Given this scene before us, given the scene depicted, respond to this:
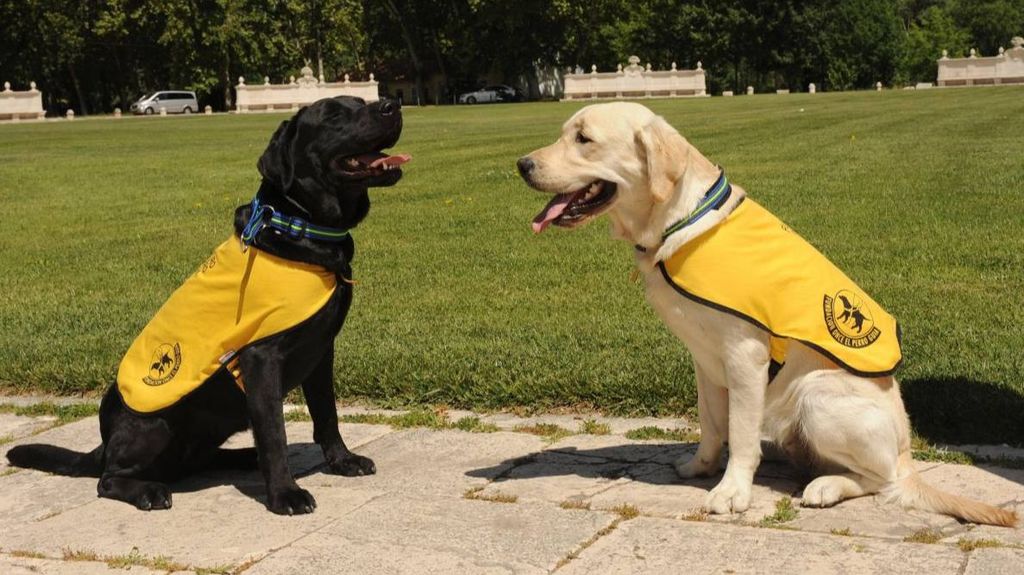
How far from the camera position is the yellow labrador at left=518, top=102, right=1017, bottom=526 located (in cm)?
463

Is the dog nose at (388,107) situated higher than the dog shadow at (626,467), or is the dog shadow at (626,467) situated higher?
the dog nose at (388,107)

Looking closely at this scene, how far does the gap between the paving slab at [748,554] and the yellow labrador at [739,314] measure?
1.09 feet

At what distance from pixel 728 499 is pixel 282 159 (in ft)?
7.51

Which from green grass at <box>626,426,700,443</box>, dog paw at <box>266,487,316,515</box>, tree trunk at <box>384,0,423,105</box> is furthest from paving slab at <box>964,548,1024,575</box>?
tree trunk at <box>384,0,423,105</box>

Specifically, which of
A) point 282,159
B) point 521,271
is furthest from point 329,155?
point 521,271

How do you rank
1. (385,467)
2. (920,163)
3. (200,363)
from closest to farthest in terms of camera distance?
(200,363) < (385,467) < (920,163)

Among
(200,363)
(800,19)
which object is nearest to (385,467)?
(200,363)

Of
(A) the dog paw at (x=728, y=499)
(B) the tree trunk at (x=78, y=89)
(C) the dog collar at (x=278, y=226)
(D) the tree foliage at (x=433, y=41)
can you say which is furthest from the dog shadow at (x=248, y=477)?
(B) the tree trunk at (x=78, y=89)

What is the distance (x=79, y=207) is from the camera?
16.4 meters

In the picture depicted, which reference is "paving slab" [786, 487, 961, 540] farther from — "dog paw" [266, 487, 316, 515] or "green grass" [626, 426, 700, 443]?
"dog paw" [266, 487, 316, 515]

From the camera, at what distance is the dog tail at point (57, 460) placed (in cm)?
548

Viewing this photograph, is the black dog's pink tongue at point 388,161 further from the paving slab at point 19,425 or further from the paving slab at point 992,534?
the paving slab at point 19,425

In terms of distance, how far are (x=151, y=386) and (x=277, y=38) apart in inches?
2935

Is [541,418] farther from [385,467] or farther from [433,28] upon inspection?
[433,28]
